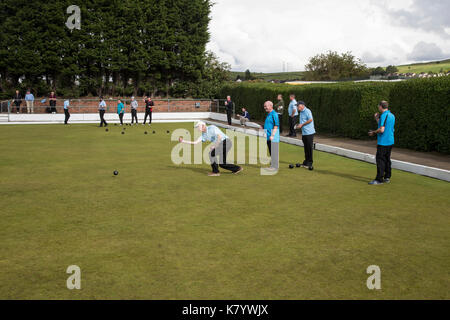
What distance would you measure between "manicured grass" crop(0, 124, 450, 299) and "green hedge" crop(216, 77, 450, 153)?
4.36 metres

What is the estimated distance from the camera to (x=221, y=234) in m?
6.41

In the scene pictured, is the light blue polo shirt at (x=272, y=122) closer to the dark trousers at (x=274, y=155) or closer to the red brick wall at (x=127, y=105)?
the dark trousers at (x=274, y=155)

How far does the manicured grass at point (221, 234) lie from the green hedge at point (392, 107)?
14.3ft

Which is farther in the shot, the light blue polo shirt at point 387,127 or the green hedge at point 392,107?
the green hedge at point 392,107

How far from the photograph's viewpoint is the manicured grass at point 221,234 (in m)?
4.66

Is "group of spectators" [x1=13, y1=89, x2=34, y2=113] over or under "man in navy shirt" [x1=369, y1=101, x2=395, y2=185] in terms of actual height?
over

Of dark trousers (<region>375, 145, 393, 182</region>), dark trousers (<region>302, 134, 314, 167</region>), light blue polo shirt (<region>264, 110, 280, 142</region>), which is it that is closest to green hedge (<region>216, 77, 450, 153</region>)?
dark trousers (<region>302, 134, 314, 167</region>)

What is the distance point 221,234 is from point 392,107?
42.6 ft

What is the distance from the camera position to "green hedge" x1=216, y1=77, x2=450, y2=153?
14.7 m

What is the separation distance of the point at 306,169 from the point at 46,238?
26.4 feet

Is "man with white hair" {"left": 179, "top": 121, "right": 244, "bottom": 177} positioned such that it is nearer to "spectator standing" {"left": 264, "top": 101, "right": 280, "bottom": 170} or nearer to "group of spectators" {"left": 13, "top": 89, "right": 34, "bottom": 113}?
"spectator standing" {"left": 264, "top": 101, "right": 280, "bottom": 170}

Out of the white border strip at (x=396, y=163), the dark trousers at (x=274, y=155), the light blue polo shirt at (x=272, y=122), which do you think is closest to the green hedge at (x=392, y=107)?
the white border strip at (x=396, y=163)

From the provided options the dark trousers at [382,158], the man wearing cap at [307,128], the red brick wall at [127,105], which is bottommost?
the dark trousers at [382,158]

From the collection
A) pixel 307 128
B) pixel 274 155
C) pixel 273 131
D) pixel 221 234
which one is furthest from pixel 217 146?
pixel 221 234
